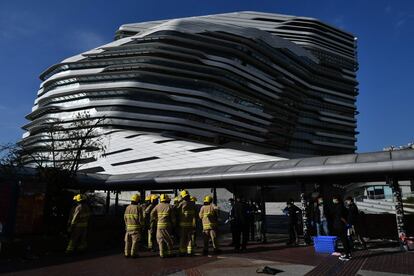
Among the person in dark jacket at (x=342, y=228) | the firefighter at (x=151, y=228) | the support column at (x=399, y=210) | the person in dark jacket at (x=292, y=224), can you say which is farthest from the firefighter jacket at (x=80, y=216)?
the support column at (x=399, y=210)

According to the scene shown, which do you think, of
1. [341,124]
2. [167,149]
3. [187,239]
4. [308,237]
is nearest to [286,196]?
[308,237]

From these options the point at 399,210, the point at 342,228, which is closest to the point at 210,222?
the point at 342,228

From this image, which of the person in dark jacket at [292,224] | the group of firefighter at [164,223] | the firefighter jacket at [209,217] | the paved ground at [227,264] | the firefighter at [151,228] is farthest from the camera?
the person in dark jacket at [292,224]

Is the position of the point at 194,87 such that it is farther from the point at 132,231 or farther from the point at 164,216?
the point at 132,231

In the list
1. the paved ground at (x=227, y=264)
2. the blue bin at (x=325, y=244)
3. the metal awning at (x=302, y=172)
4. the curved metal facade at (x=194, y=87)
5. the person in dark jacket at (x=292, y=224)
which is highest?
the curved metal facade at (x=194, y=87)

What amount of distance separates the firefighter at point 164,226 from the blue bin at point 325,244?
459 cm

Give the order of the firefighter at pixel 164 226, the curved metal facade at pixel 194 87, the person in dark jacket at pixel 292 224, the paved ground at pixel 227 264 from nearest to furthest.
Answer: the paved ground at pixel 227 264 < the firefighter at pixel 164 226 < the person in dark jacket at pixel 292 224 < the curved metal facade at pixel 194 87

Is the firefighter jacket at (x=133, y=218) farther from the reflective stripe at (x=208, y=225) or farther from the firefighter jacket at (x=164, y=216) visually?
the reflective stripe at (x=208, y=225)

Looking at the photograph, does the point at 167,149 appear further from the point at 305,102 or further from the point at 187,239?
the point at 305,102

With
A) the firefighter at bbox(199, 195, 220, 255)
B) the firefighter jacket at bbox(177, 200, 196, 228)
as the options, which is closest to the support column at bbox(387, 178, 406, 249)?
the firefighter at bbox(199, 195, 220, 255)

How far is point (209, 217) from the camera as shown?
11734 millimetres

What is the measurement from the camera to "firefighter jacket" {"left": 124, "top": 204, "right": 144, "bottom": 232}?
36.3 feet

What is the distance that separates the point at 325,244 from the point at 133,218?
5.94m

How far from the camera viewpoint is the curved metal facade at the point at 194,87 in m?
71.9
